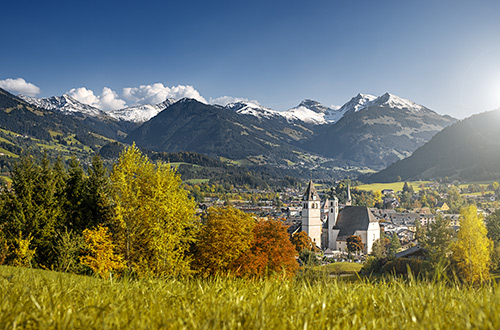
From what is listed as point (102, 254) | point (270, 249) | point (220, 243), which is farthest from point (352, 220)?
point (102, 254)

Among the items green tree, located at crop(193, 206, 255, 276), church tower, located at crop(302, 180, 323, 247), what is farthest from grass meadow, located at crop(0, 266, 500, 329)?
church tower, located at crop(302, 180, 323, 247)

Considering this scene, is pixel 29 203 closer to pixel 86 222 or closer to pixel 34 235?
pixel 34 235

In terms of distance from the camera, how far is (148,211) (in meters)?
20.7

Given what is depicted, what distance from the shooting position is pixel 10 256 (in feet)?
80.3

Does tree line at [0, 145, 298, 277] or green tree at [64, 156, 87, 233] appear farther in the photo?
green tree at [64, 156, 87, 233]

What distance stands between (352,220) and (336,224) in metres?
5.20

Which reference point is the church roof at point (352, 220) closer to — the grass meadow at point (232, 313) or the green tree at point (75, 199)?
the green tree at point (75, 199)

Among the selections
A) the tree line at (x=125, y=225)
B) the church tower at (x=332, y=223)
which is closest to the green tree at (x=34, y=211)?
the tree line at (x=125, y=225)

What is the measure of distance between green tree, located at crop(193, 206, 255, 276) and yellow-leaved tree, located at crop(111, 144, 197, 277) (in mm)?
4887

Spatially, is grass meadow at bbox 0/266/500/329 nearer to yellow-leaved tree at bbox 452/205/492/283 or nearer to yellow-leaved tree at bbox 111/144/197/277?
yellow-leaved tree at bbox 111/144/197/277

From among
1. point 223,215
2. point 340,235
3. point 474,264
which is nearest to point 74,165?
point 223,215

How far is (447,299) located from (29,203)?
91.6ft

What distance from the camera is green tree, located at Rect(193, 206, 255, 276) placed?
26250mm

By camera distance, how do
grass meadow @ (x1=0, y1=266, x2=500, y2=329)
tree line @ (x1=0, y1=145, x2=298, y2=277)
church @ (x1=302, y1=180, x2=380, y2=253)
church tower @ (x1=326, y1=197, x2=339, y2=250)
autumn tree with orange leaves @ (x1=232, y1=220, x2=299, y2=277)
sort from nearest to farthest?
grass meadow @ (x1=0, y1=266, x2=500, y2=329) → tree line @ (x1=0, y1=145, x2=298, y2=277) → autumn tree with orange leaves @ (x1=232, y1=220, x2=299, y2=277) → church @ (x1=302, y1=180, x2=380, y2=253) → church tower @ (x1=326, y1=197, x2=339, y2=250)
